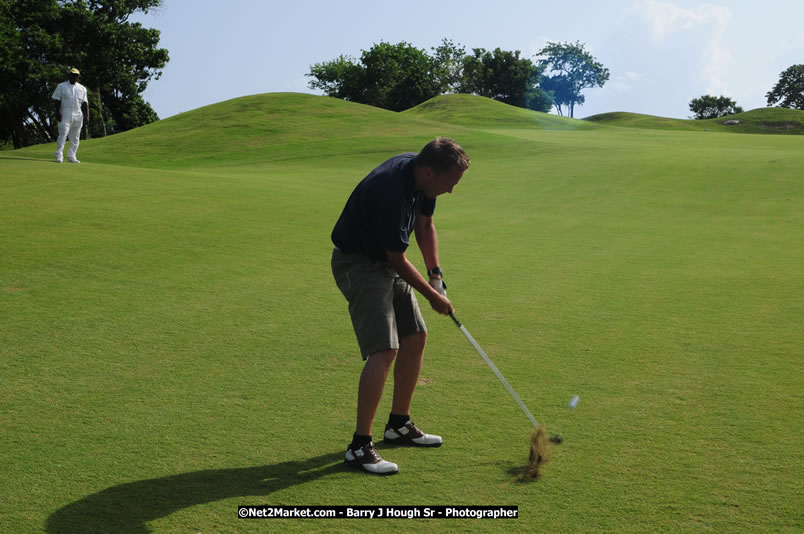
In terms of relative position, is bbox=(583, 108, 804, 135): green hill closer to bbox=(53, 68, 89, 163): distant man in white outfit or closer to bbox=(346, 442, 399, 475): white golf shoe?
bbox=(53, 68, 89, 163): distant man in white outfit

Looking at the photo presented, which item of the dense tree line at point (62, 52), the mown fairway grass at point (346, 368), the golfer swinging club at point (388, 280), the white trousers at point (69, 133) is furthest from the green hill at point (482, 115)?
the golfer swinging club at point (388, 280)

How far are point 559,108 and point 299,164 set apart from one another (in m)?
98.0

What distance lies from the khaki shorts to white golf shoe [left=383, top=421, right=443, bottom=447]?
0.56 meters

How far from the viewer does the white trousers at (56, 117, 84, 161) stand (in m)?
16.9

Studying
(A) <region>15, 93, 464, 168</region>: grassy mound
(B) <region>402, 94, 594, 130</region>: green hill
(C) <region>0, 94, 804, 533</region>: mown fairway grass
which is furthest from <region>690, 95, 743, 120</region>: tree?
(C) <region>0, 94, 804, 533</region>: mown fairway grass

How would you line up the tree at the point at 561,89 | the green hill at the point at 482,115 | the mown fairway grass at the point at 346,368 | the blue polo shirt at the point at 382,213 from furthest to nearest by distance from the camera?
the tree at the point at 561,89 < the green hill at the point at 482,115 < the blue polo shirt at the point at 382,213 < the mown fairway grass at the point at 346,368

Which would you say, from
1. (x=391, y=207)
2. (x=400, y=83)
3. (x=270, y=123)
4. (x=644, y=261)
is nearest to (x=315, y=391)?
(x=391, y=207)

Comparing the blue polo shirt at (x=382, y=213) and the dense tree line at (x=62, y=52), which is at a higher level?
the dense tree line at (x=62, y=52)

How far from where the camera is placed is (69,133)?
1755 centimetres

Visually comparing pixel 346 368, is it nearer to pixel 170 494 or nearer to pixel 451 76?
pixel 170 494

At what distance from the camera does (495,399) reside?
207 inches

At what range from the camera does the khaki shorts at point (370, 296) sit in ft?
14.2

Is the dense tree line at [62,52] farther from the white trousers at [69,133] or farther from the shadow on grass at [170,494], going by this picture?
the shadow on grass at [170,494]

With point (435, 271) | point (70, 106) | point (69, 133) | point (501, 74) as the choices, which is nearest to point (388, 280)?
point (435, 271)
